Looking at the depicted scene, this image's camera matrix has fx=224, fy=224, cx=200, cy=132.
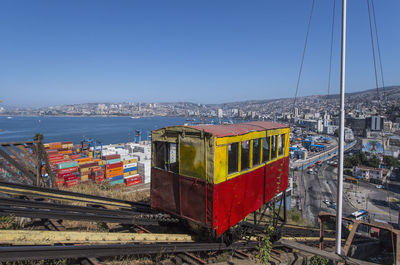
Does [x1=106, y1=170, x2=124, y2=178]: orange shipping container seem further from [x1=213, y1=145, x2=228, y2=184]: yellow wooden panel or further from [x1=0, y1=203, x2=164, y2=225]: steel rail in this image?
[x1=213, y1=145, x2=228, y2=184]: yellow wooden panel

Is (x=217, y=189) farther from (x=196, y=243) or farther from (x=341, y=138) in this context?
(x=341, y=138)

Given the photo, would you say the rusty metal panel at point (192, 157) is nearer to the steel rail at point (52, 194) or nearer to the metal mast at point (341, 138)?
the steel rail at point (52, 194)

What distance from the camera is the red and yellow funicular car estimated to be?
4629 millimetres

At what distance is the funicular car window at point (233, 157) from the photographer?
499 centimetres

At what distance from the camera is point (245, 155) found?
214 inches

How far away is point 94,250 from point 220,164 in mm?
2631

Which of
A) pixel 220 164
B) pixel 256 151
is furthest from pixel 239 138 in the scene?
pixel 256 151

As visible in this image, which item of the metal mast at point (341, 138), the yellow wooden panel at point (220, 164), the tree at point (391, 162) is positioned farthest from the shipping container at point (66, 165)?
the tree at point (391, 162)

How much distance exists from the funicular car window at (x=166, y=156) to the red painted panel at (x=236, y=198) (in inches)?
50.2

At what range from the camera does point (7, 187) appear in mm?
6383

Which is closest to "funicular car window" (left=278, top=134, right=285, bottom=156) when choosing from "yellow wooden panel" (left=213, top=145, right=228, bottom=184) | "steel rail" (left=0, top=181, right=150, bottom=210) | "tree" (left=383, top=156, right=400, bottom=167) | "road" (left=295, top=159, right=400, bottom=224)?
"yellow wooden panel" (left=213, top=145, right=228, bottom=184)

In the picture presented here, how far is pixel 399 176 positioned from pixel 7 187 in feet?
302

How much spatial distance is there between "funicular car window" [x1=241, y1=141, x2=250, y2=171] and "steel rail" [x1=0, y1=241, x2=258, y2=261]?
1.92 m

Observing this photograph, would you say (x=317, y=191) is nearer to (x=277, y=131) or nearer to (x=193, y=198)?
(x=277, y=131)
